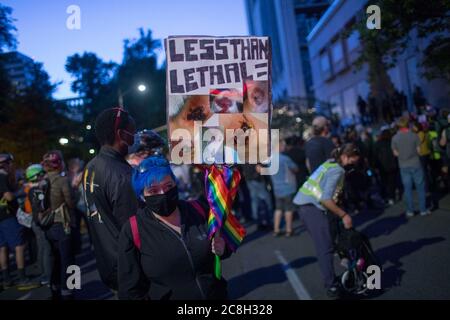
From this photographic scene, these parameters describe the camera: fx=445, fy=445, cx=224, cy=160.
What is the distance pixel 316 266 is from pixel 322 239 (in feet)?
4.77

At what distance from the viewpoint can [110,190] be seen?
2.77 metres

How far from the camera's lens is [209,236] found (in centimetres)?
230

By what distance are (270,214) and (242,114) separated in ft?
25.0

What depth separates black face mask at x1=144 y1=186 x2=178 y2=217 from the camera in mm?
2273

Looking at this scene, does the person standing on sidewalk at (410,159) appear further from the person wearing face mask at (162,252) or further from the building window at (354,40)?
the person wearing face mask at (162,252)

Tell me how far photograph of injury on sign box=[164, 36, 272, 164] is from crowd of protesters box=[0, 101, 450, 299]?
0.23 meters

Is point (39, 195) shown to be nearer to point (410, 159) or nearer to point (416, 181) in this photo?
point (410, 159)

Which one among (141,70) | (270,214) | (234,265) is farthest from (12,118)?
(270,214)

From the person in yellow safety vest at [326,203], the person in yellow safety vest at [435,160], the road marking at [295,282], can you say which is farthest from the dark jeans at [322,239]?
the person in yellow safety vest at [435,160]

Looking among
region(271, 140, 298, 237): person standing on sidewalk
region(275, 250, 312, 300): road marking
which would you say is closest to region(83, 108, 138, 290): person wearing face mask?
region(275, 250, 312, 300): road marking

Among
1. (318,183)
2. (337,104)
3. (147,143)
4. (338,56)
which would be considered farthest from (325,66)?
(147,143)

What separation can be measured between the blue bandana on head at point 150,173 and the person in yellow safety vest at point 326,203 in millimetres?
2776

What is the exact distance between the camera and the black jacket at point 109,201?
9.02 feet
